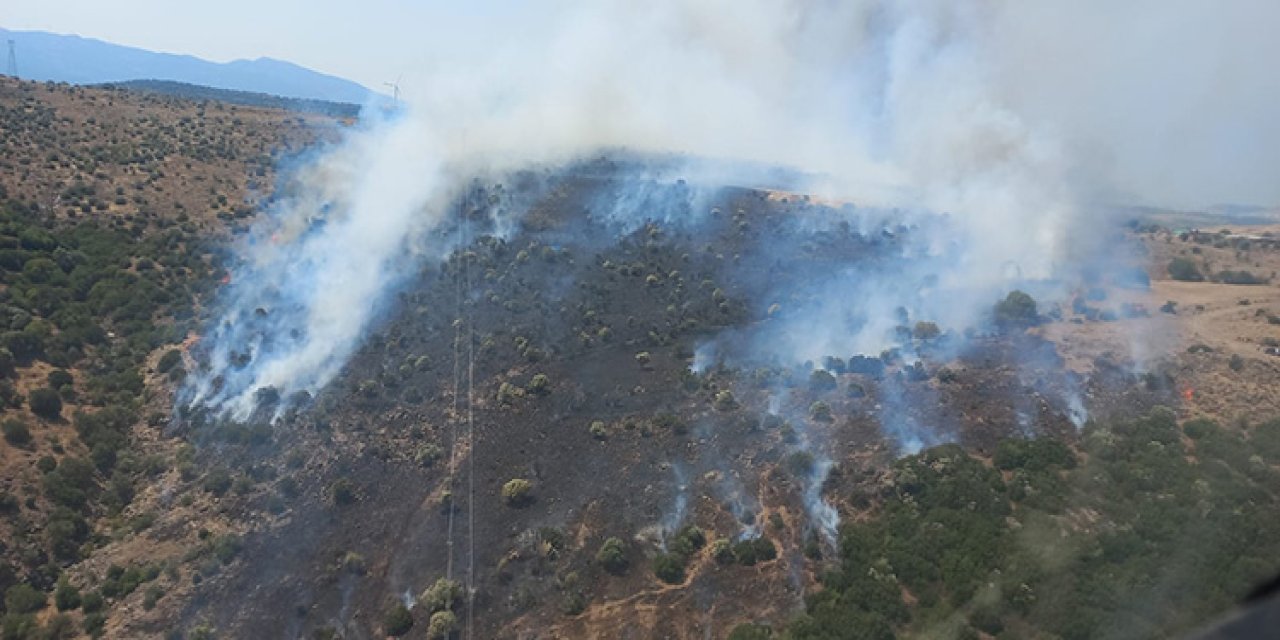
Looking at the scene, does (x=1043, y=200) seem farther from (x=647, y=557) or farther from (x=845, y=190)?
(x=647, y=557)

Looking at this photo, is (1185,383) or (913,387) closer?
(1185,383)

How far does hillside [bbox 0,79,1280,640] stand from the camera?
26.7m

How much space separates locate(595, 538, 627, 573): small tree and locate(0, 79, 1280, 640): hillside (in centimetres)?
11

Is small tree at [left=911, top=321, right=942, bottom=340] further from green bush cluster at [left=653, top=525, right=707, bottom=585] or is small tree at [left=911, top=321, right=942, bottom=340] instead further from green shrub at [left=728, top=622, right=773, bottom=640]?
green shrub at [left=728, top=622, right=773, bottom=640]

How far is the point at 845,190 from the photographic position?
84.8m

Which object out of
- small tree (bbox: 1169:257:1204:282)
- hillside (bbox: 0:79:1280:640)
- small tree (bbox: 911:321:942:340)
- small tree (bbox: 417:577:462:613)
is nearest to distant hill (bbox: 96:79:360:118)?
hillside (bbox: 0:79:1280:640)

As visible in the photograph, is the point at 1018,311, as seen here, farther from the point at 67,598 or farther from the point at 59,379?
the point at 59,379

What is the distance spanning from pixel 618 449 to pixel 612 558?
29.3 feet

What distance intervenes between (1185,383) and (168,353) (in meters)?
56.9

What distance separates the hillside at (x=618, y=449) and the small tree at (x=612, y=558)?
0.11m

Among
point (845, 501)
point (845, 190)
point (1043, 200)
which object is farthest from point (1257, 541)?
point (845, 190)

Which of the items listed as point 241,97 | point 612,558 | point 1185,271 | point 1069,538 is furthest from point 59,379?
point 241,97

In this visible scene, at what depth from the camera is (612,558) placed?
29.5 m

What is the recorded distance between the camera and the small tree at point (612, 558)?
96.5 feet
